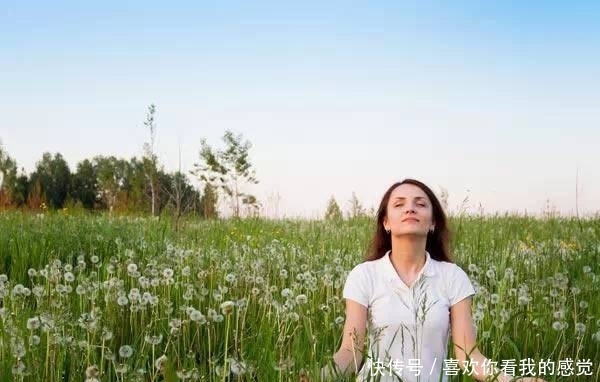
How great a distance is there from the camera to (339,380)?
261 cm

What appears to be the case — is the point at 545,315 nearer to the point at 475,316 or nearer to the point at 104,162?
the point at 475,316

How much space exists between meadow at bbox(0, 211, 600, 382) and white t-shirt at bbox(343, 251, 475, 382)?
22cm

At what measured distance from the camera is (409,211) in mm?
3980

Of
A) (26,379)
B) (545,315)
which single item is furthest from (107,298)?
(545,315)

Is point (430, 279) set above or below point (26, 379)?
above

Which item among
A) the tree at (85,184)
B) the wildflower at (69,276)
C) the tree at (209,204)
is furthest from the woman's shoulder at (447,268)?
the tree at (85,184)

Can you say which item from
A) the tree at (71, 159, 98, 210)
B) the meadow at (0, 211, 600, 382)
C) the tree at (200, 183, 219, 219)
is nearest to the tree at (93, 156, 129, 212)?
the tree at (71, 159, 98, 210)

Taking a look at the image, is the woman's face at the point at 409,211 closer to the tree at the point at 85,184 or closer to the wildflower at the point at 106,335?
the wildflower at the point at 106,335

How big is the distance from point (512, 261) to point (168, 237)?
4440 mm

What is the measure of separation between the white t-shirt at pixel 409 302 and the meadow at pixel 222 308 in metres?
0.22

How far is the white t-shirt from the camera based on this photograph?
12.6 feet

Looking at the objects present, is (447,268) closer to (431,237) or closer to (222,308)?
(431,237)

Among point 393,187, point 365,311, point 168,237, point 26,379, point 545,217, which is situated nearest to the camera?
point 26,379

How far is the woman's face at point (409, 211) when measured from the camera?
3949mm
